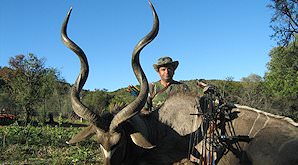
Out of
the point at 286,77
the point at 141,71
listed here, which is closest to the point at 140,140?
the point at 141,71

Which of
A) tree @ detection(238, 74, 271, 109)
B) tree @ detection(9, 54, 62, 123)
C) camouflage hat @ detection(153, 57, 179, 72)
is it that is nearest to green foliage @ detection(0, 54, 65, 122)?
tree @ detection(9, 54, 62, 123)

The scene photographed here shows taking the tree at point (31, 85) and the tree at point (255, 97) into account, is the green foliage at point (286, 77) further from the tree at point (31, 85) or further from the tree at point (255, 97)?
the tree at point (31, 85)

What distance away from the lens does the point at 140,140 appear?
13.1 feet

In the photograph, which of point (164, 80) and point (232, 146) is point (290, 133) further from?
point (164, 80)

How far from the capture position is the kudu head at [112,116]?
387 cm

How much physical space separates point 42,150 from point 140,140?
16.3 feet

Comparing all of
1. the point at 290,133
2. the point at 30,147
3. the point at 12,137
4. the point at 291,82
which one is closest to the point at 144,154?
the point at 290,133

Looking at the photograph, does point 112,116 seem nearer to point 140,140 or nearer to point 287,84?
point 140,140

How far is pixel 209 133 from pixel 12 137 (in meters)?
7.01

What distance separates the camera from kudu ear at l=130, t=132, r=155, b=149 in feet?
13.0

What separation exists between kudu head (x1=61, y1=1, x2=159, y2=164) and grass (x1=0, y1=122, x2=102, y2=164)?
281 cm

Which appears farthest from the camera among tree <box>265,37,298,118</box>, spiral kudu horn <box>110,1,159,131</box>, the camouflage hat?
tree <box>265,37,298,118</box>

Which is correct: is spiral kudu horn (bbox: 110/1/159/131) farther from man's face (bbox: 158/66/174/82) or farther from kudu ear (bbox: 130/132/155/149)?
man's face (bbox: 158/66/174/82)

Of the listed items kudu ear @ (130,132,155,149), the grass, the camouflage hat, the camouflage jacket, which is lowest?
the grass
